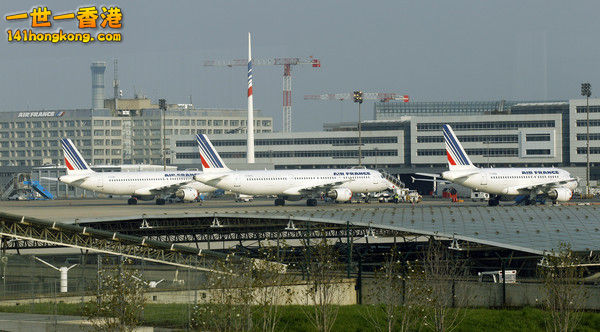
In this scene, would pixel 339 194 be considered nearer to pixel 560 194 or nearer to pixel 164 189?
pixel 164 189

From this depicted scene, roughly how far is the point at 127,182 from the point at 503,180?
5239cm

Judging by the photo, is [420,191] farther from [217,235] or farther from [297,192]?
[217,235]

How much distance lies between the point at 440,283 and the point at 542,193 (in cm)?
7812

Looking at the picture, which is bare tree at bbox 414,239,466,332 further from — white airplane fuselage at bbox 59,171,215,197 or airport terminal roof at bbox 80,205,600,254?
white airplane fuselage at bbox 59,171,215,197

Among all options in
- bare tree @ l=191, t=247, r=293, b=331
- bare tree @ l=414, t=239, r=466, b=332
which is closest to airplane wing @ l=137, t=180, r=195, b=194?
bare tree @ l=414, t=239, r=466, b=332

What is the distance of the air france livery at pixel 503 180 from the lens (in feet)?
383

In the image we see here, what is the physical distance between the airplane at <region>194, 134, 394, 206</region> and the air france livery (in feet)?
46.0

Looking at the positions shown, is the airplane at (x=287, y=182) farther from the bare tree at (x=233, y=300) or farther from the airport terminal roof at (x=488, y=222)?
the bare tree at (x=233, y=300)

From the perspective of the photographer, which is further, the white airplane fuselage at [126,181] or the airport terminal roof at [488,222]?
the white airplane fuselage at [126,181]

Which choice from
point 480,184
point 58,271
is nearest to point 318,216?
point 58,271

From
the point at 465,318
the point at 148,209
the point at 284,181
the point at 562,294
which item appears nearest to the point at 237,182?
the point at 284,181

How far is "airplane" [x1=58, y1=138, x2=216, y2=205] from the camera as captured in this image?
13038 cm

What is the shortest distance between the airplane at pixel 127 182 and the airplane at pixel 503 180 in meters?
36.6

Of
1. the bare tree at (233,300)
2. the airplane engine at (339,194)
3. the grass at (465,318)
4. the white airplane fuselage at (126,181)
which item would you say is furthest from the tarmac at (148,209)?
the bare tree at (233,300)
